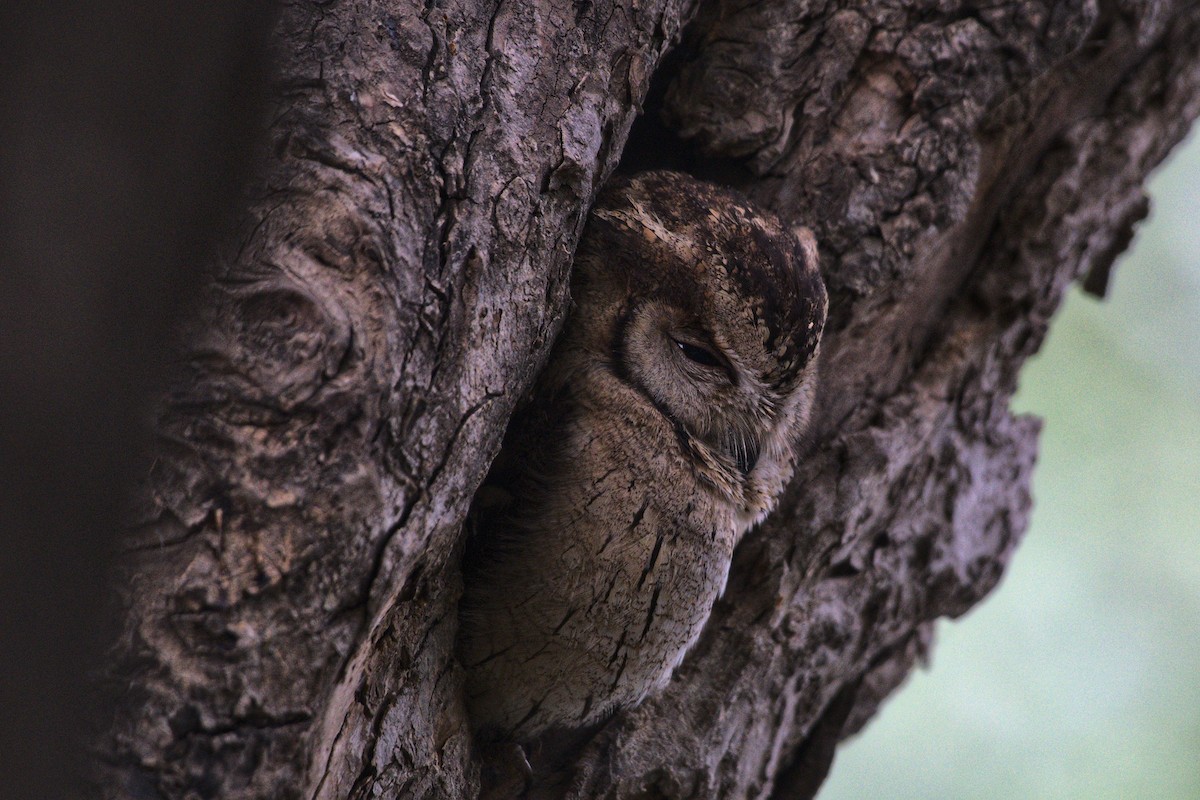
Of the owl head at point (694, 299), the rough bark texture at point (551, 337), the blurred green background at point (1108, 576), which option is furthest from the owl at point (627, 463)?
the blurred green background at point (1108, 576)

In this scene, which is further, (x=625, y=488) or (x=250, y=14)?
(x=625, y=488)

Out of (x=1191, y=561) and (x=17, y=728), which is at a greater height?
(x=1191, y=561)

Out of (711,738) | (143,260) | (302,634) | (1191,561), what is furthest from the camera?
(1191,561)

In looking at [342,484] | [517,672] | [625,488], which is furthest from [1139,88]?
[342,484]

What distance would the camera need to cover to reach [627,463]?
57.8 inches

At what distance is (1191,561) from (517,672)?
10.9ft

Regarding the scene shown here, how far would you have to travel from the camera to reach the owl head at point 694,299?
1.51 meters

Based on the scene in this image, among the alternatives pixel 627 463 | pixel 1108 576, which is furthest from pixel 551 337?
pixel 1108 576

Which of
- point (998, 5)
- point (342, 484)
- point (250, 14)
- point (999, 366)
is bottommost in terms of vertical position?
point (342, 484)

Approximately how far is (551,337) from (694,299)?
0.29 meters

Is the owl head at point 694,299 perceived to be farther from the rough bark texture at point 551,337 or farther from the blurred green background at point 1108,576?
the blurred green background at point 1108,576

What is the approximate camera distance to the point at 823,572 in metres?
1.83

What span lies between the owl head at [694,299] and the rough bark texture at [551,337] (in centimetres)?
A: 14

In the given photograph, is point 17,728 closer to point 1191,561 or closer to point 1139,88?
point 1139,88
